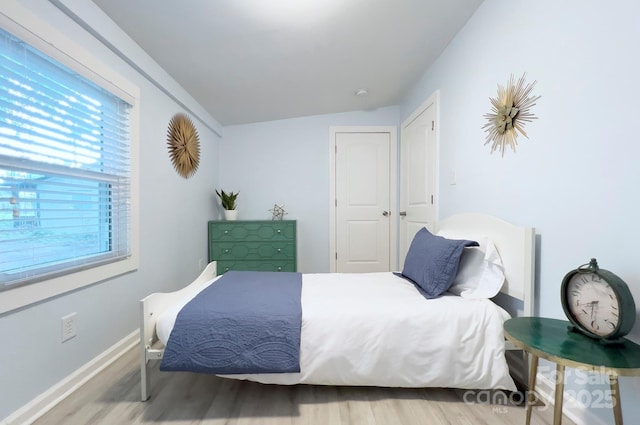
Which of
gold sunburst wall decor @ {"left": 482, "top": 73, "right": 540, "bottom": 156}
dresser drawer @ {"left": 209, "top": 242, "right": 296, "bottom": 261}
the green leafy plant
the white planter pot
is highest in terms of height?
gold sunburst wall decor @ {"left": 482, "top": 73, "right": 540, "bottom": 156}

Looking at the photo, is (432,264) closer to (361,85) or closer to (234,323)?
(234,323)

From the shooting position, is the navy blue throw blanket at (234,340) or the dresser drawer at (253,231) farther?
the dresser drawer at (253,231)

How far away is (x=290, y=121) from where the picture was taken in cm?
371

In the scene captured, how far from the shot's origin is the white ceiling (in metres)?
1.71

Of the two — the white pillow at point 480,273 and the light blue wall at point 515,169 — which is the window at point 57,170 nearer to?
the light blue wall at point 515,169

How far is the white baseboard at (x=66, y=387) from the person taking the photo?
1253 mm

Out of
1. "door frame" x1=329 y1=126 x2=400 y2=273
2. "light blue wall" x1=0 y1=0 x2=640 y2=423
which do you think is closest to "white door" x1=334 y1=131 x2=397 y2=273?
"door frame" x1=329 y1=126 x2=400 y2=273

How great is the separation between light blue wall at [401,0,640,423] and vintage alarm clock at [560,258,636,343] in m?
0.17

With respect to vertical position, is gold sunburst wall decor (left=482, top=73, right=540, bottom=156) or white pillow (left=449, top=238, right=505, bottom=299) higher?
gold sunburst wall decor (left=482, top=73, right=540, bottom=156)

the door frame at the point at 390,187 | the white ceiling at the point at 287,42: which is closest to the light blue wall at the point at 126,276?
the white ceiling at the point at 287,42

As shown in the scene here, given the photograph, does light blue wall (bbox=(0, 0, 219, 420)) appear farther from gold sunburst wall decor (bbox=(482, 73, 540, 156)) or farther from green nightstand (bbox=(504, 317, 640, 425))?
gold sunburst wall decor (bbox=(482, 73, 540, 156))

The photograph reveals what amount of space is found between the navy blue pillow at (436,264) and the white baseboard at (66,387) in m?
1.88

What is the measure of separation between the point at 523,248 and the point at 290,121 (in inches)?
116

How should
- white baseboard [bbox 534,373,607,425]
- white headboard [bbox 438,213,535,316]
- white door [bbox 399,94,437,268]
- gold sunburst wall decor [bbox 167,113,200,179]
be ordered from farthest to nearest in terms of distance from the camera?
white door [bbox 399,94,437,268] → gold sunburst wall decor [bbox 167,113,200,179] → white headboard [bbox 438,213,535,316] → white baseboard [bbox 534,373,607,425]
